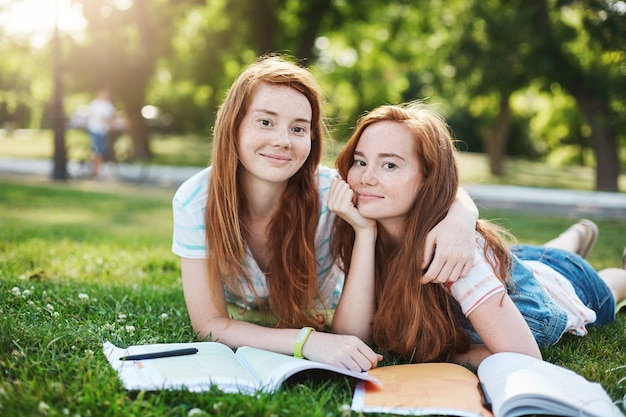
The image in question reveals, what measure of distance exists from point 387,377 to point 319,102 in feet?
5.12

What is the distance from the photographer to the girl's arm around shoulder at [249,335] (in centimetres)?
262

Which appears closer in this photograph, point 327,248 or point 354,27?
point 327,248

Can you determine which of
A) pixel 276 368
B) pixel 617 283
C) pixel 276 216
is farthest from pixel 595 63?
pixel 276 368

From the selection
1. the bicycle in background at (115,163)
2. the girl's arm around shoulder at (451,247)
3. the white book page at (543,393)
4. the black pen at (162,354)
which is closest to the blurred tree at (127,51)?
the bicycle in background at (115,163)

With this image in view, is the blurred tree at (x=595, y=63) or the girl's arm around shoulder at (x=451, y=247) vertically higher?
the blurred tree at (x=595, y=63)

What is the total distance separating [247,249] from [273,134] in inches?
28.2

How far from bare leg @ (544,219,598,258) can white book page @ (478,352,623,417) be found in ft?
7.68

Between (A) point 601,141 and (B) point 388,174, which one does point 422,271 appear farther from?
(A) point 601,141

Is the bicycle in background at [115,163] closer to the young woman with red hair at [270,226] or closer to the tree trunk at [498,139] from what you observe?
the young woman with red hair at [270,226]

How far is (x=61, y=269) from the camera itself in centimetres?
467

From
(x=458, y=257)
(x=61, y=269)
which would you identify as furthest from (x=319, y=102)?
(x=61, y=269)

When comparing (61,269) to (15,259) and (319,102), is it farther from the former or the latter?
(319,102)

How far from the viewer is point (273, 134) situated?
306 cm

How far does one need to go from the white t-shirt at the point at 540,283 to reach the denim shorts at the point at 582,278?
0.12 metres
